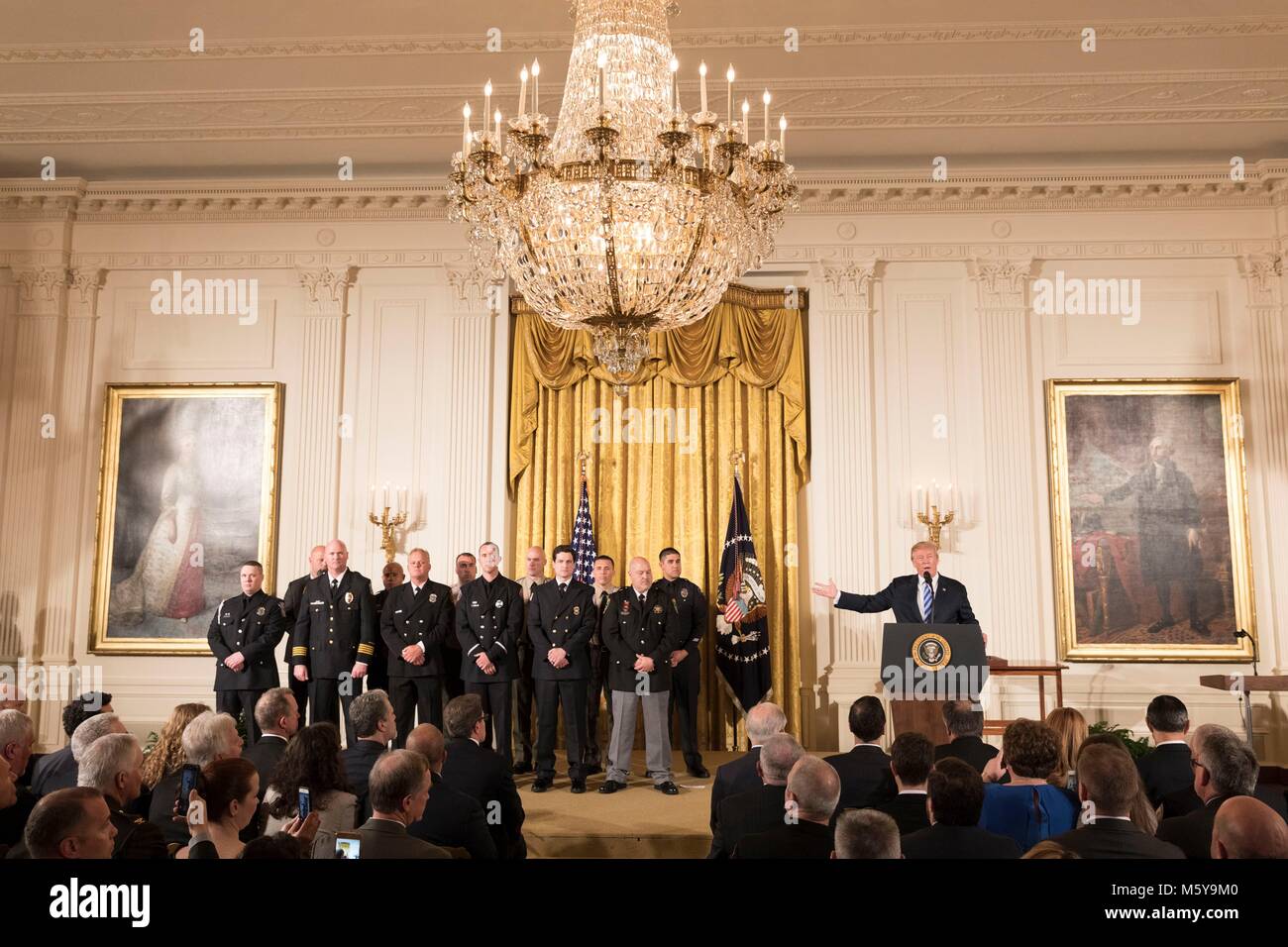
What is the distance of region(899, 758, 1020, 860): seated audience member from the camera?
2896 millimetres

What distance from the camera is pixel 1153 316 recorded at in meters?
9.30

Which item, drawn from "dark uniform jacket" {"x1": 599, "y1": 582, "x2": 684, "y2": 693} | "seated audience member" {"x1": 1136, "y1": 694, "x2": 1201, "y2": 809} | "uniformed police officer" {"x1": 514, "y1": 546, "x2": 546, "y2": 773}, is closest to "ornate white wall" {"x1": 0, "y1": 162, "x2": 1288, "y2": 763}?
"uniformed police officer" {"x1": 514, "y1": 546, "x2": 546, "y2": 773}

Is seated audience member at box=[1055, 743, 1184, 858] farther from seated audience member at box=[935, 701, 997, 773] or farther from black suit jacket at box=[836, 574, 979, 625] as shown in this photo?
black suit jacket at box=[836, 574, 979, 625]

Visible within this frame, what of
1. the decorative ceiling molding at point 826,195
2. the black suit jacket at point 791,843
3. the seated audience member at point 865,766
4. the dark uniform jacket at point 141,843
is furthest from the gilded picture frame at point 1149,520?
the dark uniform jacket at point 141,843

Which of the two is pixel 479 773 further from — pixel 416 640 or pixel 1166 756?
pixel 416 640

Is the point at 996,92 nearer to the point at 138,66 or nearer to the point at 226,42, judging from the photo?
the point at 226,42

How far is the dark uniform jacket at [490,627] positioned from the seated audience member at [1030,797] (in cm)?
428

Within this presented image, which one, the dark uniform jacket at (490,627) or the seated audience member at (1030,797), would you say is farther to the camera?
the dark uniform jacket at (490,627)

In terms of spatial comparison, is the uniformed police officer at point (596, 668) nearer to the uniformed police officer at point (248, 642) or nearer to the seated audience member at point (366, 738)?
the uniformed police officer at point (248, 642)

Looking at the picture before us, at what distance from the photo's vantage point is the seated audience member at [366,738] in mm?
4125

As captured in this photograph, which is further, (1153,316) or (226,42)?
(1153,316)
